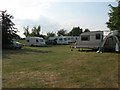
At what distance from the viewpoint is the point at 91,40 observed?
16.0 m

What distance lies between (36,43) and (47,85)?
23.4 m

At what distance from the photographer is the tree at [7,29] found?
2086cm

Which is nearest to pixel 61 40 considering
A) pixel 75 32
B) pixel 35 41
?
pixel 35 41

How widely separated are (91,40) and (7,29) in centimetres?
1428

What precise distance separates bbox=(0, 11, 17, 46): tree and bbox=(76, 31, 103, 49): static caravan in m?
12.1

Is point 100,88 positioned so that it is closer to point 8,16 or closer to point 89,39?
point 89,39

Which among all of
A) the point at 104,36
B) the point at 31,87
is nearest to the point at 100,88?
the point at 31,87

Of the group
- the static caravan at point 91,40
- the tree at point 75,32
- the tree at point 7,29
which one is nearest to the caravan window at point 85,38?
the static caravan at point 91,40

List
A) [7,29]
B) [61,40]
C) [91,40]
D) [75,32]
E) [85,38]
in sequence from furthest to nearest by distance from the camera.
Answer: [75,32] < [61,40] < [7,29] < [85,38] < [91,40]

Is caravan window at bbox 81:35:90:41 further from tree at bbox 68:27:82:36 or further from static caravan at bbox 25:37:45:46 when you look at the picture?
tree at bbox 68:27:82:36

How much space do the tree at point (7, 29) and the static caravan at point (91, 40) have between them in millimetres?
12061

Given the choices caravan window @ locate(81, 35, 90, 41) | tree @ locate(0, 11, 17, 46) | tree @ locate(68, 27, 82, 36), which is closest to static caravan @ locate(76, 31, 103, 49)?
caravan window @ locate(81, 35, 90, 41)

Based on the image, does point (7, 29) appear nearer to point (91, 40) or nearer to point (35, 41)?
point (35, 41)

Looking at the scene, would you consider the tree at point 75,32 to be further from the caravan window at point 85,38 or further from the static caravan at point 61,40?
the caravan window at point 85,38
